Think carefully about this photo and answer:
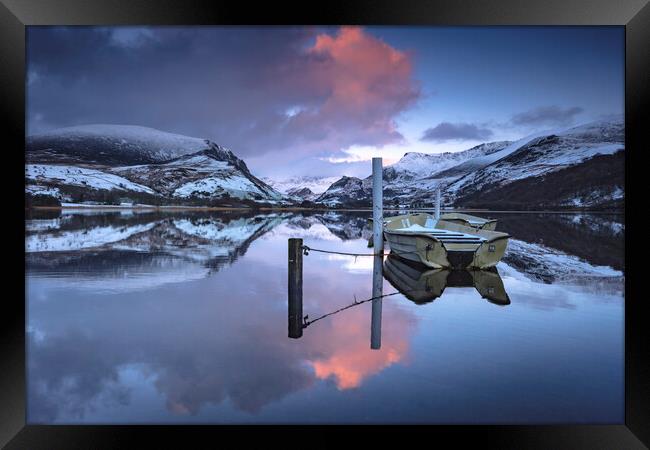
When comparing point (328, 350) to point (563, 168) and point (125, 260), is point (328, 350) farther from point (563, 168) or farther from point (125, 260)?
point (563, 168)

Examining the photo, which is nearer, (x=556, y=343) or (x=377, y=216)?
(x=556, y=343)

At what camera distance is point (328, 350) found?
533cm

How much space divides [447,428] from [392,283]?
22.5 feet

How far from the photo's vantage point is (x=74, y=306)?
782 cm

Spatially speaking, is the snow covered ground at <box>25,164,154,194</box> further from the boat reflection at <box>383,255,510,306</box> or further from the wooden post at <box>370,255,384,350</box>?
the boat reflection at <box>383,255,510,306</box>

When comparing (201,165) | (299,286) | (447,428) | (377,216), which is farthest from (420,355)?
(201,165)

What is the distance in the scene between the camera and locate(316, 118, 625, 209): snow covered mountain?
3787 inches

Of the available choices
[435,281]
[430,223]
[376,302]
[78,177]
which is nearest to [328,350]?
[376,302]

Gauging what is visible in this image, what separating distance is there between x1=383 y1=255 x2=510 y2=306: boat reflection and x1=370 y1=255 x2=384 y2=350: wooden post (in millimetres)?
226

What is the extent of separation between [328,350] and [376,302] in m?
2.94

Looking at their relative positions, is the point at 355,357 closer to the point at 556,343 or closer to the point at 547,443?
the point at 547,443
